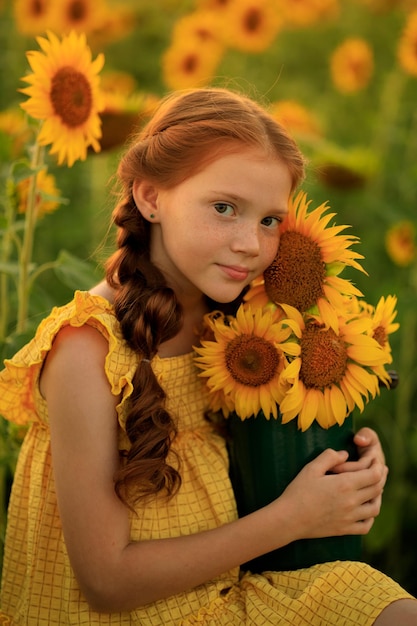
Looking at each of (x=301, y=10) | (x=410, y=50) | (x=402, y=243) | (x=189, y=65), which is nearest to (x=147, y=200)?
(x=402, y=243)

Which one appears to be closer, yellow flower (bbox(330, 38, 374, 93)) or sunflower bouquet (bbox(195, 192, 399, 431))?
sunflower bouquet (bbox(195, 192, 399, 431))

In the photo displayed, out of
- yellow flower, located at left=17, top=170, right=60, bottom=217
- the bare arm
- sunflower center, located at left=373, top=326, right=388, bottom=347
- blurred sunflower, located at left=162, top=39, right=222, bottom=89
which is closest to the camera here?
the bare arm

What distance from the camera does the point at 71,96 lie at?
1.89 m

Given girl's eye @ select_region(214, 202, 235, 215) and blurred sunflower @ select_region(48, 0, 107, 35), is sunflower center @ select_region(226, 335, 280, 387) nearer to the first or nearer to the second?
girl's eye @ select_region(214, 202, 235, 215)

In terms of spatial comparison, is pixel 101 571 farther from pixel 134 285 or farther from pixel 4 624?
pixel 134 285

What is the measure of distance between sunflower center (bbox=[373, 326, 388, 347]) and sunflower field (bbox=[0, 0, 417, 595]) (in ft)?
0.97

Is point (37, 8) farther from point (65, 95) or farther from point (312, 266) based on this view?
point (312, 266)

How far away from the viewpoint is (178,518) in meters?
1.67

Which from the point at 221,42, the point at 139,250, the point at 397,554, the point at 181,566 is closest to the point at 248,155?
the point at 139,250

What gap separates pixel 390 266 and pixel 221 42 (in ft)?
3.98

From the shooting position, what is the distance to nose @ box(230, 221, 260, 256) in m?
1.59

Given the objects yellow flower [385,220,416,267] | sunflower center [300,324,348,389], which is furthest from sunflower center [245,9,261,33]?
sunflower center [300,324,348,389]

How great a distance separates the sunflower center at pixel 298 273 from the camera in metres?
1.66

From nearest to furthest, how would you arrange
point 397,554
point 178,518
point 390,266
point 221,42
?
point 178,518 → point 397,554 → point 390,266 → point 221,42
